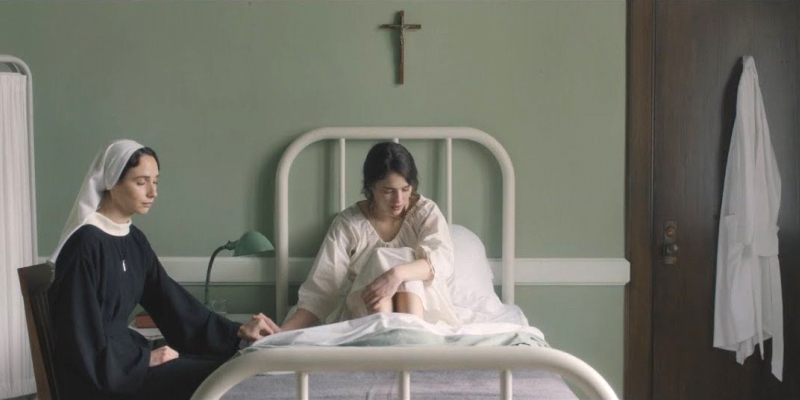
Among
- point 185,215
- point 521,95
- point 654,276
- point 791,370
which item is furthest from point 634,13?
point 185,215

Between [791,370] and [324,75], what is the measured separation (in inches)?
83.1

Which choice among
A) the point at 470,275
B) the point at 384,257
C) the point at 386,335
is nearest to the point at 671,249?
the point at 470,275

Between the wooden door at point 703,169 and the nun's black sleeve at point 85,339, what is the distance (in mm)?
1996

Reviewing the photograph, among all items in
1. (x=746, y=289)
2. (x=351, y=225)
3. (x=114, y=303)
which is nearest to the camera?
(x=114, y=303)

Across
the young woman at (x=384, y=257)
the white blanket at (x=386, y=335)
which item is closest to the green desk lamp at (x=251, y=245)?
the young woman at (x=384, y=257)

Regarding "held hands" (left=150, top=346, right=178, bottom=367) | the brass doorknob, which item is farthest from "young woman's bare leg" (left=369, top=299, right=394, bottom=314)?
the brass doorknob

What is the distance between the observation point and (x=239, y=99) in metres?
3.54

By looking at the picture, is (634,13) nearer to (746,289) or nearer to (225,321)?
(746,289)

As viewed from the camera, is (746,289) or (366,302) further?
(746,289)

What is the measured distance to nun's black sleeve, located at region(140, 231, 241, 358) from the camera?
2.76 meters

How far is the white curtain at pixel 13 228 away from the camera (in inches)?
127

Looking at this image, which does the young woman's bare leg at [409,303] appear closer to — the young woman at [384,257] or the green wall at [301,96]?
the young woman at [384,257]

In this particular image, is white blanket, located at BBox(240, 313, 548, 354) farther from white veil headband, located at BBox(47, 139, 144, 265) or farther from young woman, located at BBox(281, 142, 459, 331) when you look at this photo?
white veil headband, located at BBox(47, 139, 144, 265)

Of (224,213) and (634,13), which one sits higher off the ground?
(634,13)
